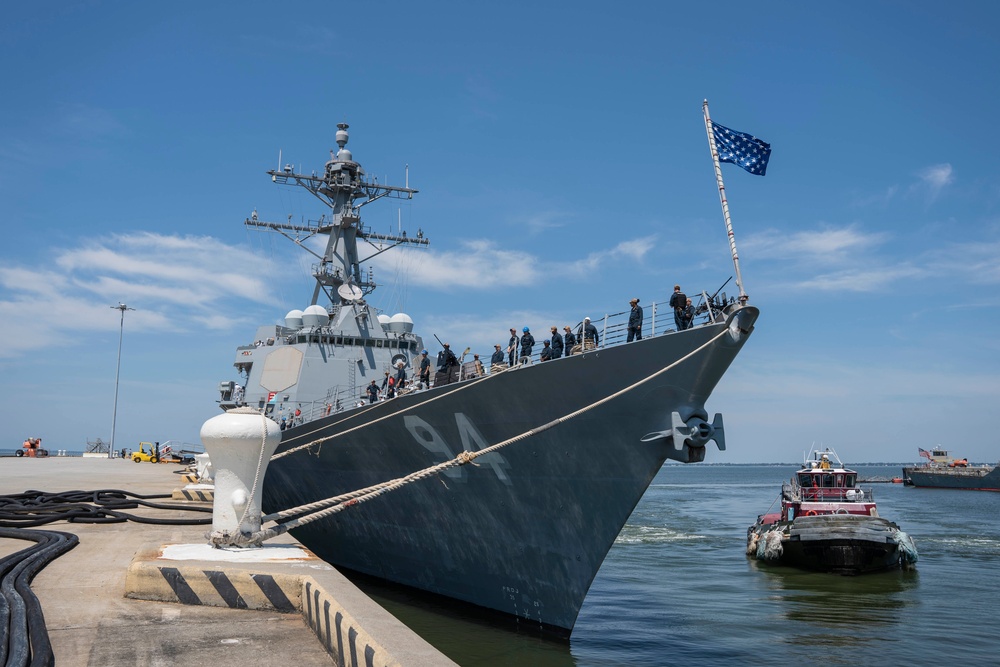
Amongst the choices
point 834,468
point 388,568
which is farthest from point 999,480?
point 388,568

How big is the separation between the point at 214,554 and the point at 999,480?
6423 centimetres

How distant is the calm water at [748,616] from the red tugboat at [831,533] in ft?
1.15

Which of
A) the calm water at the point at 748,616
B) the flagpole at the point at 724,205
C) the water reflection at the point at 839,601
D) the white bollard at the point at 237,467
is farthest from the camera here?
the water reflection at the point at 839,601

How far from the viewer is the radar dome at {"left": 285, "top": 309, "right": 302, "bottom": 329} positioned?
18.6m

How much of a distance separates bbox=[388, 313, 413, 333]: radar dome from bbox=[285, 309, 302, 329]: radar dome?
2216mm

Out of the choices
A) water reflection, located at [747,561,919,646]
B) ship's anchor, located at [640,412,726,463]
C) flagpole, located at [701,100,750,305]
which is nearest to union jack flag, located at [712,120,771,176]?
flagpole, located at [701,100,750,305]

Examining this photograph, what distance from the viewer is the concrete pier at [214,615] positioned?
11.6ft

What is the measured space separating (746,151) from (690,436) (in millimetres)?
3059

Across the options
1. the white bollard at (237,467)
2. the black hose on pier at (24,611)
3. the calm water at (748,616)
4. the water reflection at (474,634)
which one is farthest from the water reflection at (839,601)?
the black hose on pier at (24,611)

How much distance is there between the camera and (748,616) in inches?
508

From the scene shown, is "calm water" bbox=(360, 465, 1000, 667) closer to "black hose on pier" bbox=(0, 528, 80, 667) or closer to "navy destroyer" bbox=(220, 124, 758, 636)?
"navy destroyer" bbox=(220, 124, 758, 636)

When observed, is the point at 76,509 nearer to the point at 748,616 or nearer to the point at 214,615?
the point at 214,615

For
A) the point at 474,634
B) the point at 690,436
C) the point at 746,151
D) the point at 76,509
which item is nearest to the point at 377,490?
the point at 690,436

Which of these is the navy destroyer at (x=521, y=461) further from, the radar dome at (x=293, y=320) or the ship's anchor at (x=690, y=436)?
the radar dome at (x=293, y=320)
